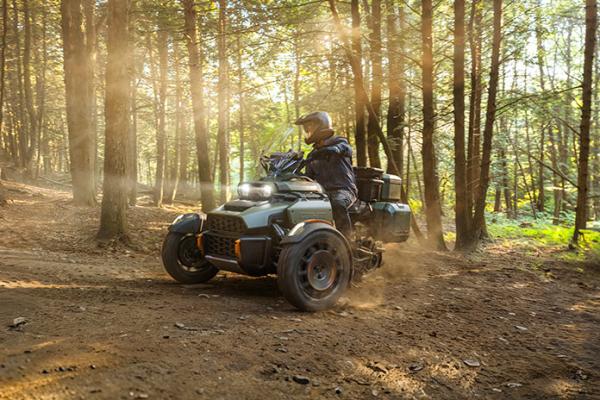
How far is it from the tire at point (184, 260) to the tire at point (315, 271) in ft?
5.63

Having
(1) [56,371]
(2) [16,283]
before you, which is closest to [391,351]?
(1) [56,371]

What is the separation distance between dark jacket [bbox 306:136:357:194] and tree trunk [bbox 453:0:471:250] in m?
4.55

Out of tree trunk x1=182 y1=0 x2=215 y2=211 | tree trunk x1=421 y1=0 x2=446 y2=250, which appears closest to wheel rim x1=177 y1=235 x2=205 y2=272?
tree trunk x1=421 y1=0 x2=446 y2=250

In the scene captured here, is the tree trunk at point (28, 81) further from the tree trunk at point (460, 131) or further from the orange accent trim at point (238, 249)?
the orange accent trim at point (238, 249)

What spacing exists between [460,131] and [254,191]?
6.15m

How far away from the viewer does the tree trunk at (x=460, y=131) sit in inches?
363

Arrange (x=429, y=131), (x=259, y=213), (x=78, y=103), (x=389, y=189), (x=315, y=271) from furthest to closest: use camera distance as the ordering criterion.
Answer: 1. (x=78, y=103)
2. (x=429, y=131)
3. (x=389, y=189)
4. (x=259, y=213)
5. (x=315, y=271)

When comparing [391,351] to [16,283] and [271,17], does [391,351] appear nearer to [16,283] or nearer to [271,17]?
[16,283]

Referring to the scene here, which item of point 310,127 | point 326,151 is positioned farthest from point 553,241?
point 310,127

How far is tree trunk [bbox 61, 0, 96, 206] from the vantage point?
12867 millimetres

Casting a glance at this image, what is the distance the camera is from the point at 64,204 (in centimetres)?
1311

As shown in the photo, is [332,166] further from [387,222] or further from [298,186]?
[387,222]

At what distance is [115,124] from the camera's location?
8.41 m

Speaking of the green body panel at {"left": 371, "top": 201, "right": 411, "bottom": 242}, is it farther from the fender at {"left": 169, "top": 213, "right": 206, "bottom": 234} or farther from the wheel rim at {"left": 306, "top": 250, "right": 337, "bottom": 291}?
the fender at {"left": 169, "top": 213, "right": 206, "bottom": 234}
